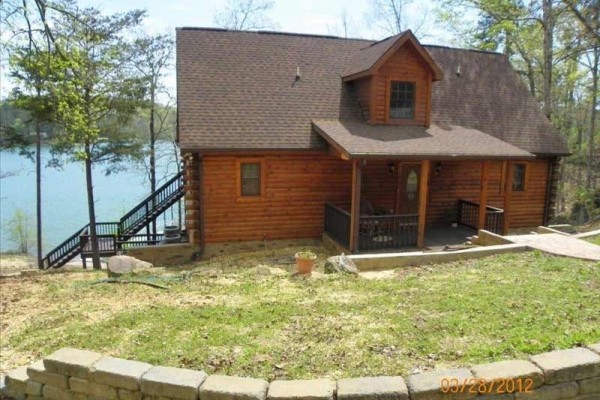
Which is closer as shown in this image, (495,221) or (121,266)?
(121,266)

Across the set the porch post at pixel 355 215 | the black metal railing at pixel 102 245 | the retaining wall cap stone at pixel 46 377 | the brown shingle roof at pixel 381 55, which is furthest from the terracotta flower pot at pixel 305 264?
the black metal railing at pixel 102 245

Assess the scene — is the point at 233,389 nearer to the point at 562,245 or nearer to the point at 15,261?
the point at 562,245

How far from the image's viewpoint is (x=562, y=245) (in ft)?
30.4

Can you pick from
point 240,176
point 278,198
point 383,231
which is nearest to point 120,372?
point 383,231

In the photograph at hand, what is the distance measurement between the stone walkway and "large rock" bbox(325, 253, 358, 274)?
162 inches

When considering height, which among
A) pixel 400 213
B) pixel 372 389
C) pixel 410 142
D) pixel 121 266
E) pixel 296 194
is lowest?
pixel 121 266

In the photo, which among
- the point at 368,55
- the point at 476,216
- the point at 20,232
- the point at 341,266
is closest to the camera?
the point at 341,266

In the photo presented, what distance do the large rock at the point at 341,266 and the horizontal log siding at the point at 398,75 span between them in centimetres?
628

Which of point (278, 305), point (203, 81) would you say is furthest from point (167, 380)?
point (203, 81)

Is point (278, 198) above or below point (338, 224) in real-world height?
above

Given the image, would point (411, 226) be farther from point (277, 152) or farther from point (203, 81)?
point (203, 81)

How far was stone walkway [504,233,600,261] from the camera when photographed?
27.4 feet

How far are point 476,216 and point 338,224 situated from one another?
479 cm

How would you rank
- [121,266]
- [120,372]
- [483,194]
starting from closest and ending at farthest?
[120,372] < [121,266] < [483,194]
